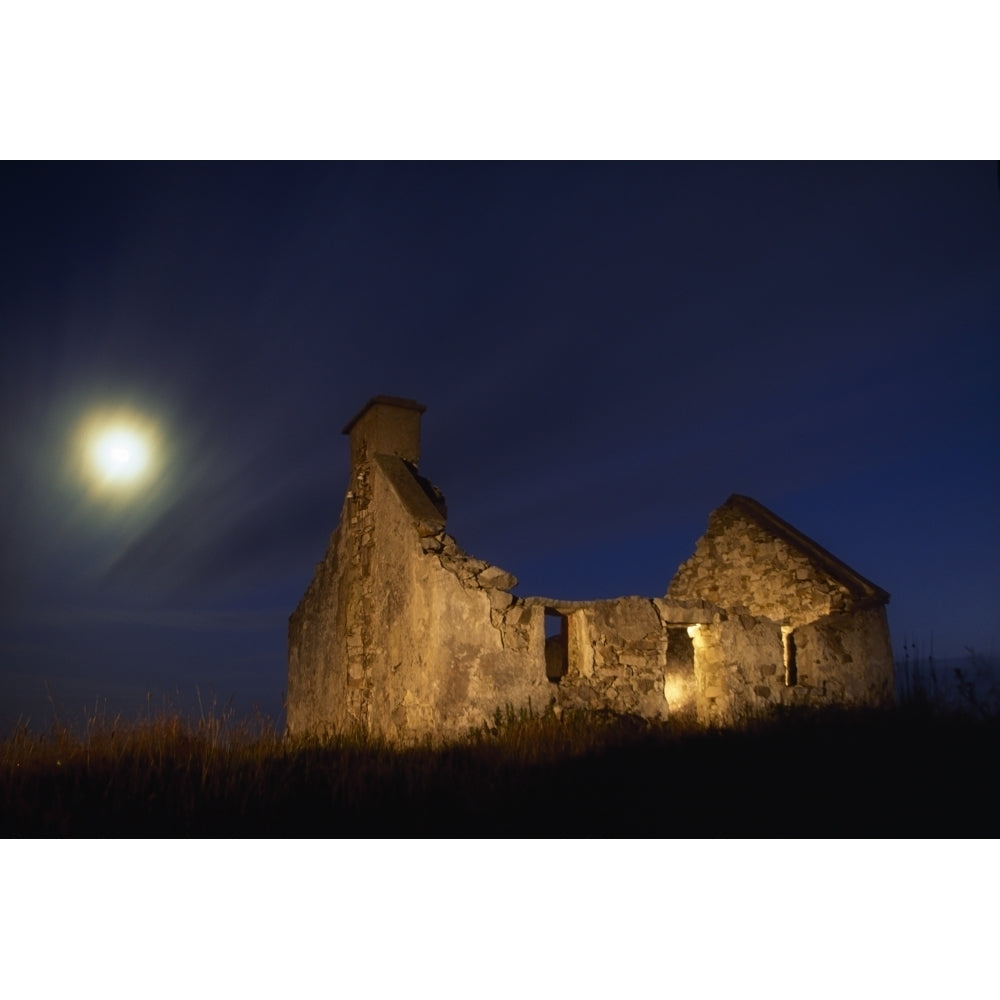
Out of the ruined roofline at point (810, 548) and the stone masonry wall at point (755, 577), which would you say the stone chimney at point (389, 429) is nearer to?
the stone masonry wall at point (755, 577)

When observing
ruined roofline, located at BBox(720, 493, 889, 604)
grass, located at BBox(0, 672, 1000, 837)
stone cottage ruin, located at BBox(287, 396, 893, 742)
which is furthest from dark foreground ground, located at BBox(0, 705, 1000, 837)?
ruined roofline, located at BBox(720, 493, 889, 604)

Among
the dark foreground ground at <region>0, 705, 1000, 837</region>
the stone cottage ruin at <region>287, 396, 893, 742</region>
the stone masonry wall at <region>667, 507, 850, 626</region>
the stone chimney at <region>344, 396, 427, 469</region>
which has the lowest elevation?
the dark foreground ground at <region>0, 705, 1000, 837</region>

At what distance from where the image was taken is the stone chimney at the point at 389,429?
→ 370 inches

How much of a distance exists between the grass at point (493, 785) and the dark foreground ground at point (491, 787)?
0.01 m

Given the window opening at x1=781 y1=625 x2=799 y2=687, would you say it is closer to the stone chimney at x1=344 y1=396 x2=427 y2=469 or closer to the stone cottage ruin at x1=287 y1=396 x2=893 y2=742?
the stone cottage ruin at x1=287 y1=396 x2=893 y2=742

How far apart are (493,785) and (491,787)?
1.9 inches

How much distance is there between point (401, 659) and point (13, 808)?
14.2ft

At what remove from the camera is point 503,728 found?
7355mm

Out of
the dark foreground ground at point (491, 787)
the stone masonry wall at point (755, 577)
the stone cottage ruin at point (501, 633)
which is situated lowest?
the dark foreground ground at point (491, 787)

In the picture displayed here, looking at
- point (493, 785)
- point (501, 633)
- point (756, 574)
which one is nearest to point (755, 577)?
point (756, 574)

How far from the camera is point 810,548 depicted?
1312 cm

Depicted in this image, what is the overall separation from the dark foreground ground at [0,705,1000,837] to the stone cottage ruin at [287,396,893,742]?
113cm

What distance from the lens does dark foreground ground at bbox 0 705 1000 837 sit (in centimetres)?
435

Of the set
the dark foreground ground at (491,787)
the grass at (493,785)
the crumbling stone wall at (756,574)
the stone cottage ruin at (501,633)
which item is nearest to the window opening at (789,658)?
the stone cottage ruin at (501,633)
